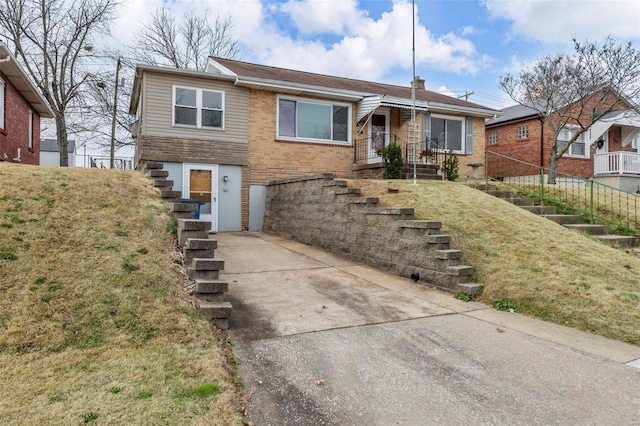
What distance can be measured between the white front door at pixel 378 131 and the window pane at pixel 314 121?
1.85 metres

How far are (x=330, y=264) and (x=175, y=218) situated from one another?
326cm

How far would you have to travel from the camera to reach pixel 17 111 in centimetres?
1398

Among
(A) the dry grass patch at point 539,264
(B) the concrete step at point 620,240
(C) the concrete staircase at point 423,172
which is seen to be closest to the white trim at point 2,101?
(A) the dry grass patch at point 539,264

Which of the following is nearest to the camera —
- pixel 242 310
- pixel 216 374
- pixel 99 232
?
pixel 216 374

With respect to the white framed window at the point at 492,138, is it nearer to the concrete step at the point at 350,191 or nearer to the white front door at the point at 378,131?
the white front door at the point at 378,131

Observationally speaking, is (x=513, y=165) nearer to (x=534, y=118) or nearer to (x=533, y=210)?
(x=534, y=118)

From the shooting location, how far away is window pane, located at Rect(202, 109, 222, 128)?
13023 millimetres

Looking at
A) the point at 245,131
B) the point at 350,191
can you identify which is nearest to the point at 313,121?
the point at 245,131

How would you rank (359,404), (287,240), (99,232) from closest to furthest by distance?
(359,404)
(99,232)
(287,240)

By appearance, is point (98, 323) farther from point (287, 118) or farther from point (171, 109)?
point (287, 118)

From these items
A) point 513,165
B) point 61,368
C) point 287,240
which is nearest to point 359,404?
point 61,368

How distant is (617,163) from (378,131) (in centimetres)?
1306

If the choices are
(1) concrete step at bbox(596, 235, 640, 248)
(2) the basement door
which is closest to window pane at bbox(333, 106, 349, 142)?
(2) the basement door

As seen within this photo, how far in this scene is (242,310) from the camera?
5.07 meters
